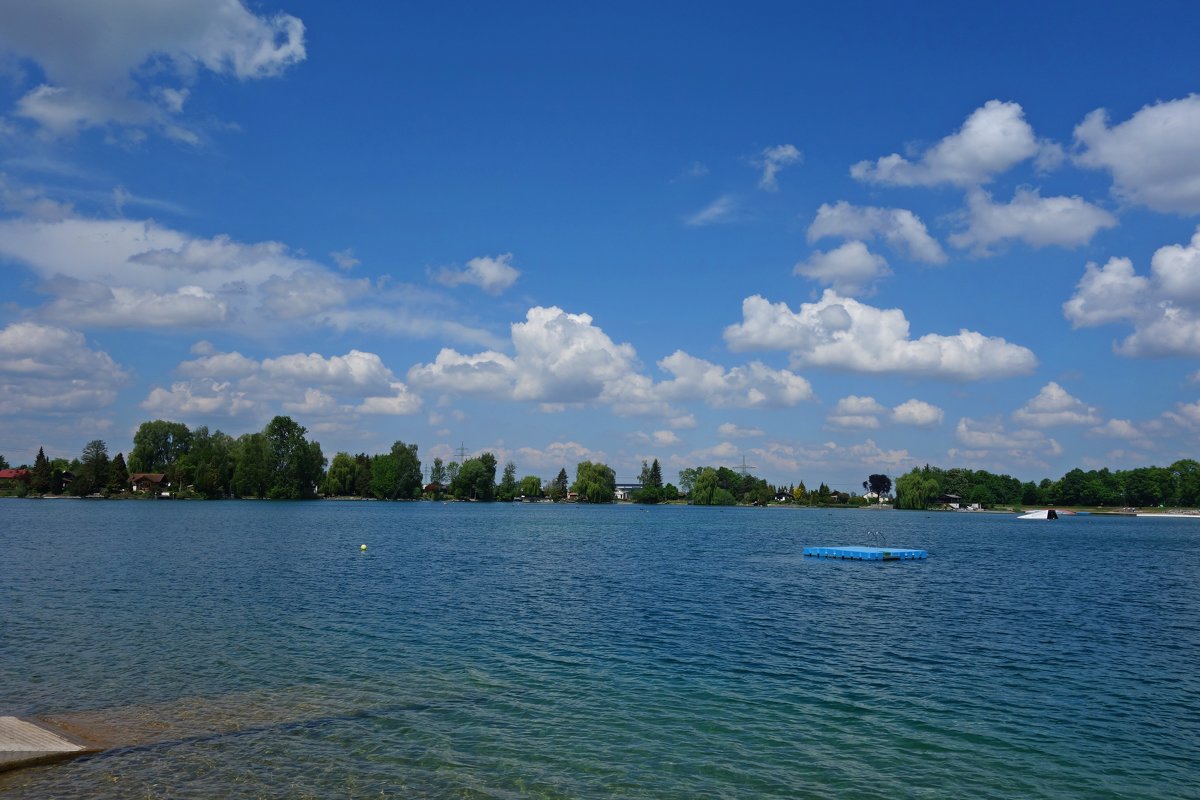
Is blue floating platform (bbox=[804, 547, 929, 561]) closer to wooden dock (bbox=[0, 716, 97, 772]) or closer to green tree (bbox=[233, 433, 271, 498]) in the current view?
wooden dock (bbox=[0, 716, 97, 772])

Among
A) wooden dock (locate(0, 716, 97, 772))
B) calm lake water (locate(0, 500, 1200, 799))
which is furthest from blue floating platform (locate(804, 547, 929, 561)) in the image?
wooden dock (locate(0, 716, 97, 772))

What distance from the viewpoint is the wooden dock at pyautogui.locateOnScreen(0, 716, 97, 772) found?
50.8ft

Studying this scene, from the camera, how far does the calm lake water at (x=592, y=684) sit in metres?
16.0

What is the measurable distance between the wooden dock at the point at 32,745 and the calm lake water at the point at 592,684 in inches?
22.6

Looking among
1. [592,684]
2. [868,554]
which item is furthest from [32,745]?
[868,554]

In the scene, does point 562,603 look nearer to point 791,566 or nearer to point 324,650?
A: point 324,650

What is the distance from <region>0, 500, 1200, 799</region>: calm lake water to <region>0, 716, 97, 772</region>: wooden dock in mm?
573

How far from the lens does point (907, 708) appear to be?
70.4 ft

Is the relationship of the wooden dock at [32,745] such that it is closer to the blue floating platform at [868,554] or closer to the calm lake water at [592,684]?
the calm lake water at [592,684]

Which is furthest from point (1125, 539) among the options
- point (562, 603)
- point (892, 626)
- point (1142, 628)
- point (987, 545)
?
point (562, 603)

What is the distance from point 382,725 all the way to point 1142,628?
1388 inches

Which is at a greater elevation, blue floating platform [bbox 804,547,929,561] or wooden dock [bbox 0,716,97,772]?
wooden dock [bbox 0,716,97,772]

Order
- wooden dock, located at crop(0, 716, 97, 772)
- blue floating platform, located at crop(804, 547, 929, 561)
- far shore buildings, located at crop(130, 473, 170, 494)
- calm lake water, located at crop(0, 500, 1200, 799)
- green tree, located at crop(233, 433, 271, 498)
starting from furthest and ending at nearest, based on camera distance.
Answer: far shore buildings, located at crop(130, 473, 170, 494) → green tree, located at crop(233, 433, 271, 498) → blue floating platform, located at crop(804, 547, 929, 561) → calm lake water, located at crop(0, 500, 1200, 799) → wooden dock, located at crop(0, 716, 97, 772)

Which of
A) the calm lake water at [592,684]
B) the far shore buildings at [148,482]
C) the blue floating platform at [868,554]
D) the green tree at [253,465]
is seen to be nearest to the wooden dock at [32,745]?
the calm lake water at [592,684]
